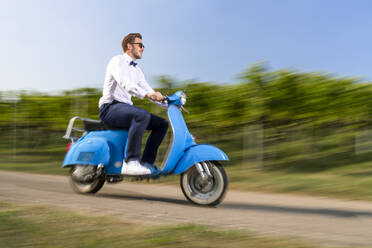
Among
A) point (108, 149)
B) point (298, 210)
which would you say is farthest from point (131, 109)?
point (298, 210)

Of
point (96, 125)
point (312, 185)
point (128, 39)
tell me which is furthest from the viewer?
point (312, 185)

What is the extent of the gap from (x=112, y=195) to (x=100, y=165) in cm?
51

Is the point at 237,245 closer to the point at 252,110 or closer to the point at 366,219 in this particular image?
the point at 366,219

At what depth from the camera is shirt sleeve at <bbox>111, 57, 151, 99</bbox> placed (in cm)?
521

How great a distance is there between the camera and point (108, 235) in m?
3.19

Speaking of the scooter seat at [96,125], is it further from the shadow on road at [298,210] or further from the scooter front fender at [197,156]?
the shadow on road at [298,210]

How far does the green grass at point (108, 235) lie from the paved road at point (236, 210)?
0.35 metres

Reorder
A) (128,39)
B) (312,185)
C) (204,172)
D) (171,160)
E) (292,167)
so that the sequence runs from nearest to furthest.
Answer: (204,172), (171,160), (128,39), (312,185), (292,167)

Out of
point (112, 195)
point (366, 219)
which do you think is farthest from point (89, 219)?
point (366, 219)

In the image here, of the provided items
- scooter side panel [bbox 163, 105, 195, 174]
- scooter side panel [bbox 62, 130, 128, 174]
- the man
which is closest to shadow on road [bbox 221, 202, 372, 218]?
scooter side panel [bbox 163, 105, 195, 174]

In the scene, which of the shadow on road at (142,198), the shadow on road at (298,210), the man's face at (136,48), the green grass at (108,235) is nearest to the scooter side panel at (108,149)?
the shadow on road at (142,198)

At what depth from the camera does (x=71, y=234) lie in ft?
10.5

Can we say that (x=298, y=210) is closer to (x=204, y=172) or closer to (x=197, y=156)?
(x=204, y=172)

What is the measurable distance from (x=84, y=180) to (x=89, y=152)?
38cm
